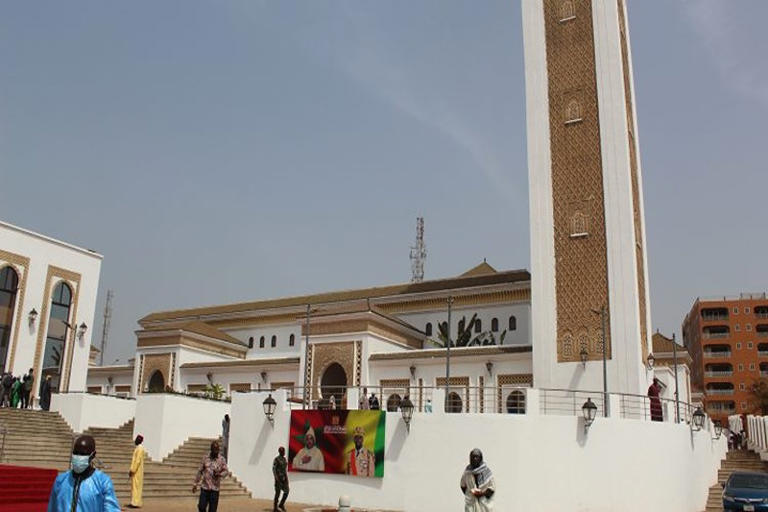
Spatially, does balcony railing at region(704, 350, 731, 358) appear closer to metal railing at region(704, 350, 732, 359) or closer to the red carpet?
metal railing at region(704, 350, 732, 359)

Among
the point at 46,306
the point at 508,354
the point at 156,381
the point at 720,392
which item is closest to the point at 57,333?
the point at 46,306

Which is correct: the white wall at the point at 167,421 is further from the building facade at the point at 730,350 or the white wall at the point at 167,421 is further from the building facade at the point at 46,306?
the building facade at the point at 730,350

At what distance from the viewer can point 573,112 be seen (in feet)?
81.4

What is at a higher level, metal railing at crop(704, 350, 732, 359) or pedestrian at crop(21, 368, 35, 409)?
metal railing at crop(704, 350, 732, 359)

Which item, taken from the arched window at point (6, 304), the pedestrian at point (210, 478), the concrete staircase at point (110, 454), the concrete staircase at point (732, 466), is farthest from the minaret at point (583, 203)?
the arched window at point (6, 304)

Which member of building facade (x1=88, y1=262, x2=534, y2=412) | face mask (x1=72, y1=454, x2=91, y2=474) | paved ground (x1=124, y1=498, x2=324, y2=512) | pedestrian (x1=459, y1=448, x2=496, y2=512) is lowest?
paved ground (x1=124, y1=498, x2=324, y2=512)

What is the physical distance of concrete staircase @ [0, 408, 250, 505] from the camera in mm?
15133

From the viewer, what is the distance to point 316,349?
2970 centimetres

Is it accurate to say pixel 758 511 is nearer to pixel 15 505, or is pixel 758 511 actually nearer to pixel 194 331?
pixel 15 505

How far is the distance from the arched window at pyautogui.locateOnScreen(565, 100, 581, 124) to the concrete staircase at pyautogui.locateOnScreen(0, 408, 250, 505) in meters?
16.0

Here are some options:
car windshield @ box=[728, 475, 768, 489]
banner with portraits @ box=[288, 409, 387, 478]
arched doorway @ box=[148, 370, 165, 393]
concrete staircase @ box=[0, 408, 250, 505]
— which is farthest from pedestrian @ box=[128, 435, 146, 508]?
arched doorway @ box=[148, 370, 165, 393]

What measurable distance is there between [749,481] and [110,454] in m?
14.6

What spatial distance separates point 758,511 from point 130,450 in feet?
47.7

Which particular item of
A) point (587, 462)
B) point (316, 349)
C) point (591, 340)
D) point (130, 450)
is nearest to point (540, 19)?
point (591, 340)
